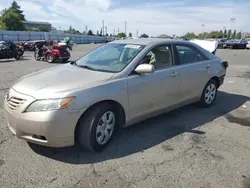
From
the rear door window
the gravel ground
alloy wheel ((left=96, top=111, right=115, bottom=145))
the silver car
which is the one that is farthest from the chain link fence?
alloy wheel ((left=96, top=111, right=115, bottom=145))

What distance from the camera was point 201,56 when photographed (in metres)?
5.18

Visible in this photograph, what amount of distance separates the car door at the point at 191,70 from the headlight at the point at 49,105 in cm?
232

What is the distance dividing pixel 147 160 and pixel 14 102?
1.88 meters

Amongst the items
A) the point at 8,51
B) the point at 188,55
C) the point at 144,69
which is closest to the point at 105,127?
the point at 144,69

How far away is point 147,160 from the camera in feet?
10.5

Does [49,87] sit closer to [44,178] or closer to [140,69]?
[44,178]

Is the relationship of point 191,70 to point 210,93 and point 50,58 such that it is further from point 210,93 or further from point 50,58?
point 50,58

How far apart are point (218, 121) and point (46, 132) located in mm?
3245

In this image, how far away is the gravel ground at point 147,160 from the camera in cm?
277

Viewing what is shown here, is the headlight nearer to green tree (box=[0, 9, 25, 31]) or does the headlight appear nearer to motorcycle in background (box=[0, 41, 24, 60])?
motorcycle in background (box=[0, 41, 24, 60])

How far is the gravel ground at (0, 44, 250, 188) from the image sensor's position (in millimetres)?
2773

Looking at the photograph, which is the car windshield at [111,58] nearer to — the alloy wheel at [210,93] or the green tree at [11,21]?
the alloy wheel at [210,93]

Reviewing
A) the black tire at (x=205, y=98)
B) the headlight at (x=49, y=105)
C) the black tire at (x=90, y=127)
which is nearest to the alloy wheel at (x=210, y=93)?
the black tire at (x=205, y=98)


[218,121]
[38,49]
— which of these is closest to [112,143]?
[218,121]
